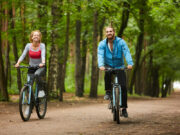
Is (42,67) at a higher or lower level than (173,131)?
higher

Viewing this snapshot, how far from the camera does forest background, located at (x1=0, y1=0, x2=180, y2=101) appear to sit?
14008 millimetres

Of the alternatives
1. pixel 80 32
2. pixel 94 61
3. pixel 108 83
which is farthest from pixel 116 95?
pixel 80 32

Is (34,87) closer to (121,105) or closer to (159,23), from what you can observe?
(121,105)

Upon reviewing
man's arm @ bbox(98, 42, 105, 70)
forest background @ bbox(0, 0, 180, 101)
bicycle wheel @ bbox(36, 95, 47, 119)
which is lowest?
bicycle wheel @ bbox(36, 95, 47, 119)

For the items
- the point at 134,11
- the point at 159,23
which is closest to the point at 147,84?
the point at 159,23

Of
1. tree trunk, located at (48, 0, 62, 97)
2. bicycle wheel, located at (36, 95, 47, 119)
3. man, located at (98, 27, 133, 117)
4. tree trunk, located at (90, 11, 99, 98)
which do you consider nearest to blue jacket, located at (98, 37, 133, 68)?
man, located at (98, 27, 133, 117)

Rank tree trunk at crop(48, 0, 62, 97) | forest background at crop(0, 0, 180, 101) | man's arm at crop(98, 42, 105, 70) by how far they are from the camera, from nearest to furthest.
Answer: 1. man's arm at crop(98, 42, 105, 70)
2. forest background at crop(0, 0, 180, 101)
3. tree trunk at crop(48, 0, 62, 97)

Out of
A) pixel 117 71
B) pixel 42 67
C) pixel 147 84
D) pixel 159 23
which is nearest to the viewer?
pixel 117 71

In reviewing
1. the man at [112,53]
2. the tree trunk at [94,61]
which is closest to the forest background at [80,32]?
the tree trunk at [94,61]

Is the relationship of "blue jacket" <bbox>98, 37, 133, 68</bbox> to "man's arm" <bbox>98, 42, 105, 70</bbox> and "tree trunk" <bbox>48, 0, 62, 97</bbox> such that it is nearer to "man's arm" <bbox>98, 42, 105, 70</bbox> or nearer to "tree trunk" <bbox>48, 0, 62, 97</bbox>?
"man's arm" <bbox>98, 42, 105, 70</bbox>

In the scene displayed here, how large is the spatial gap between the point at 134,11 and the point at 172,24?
284cm

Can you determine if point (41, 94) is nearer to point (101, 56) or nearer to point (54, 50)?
point (101, 56)

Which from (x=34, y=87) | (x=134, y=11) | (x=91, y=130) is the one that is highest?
(x=134, y=11)

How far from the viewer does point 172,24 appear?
21203 millimetres
